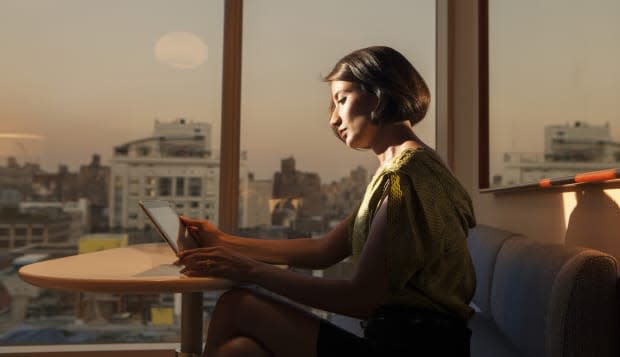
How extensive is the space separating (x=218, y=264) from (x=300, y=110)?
5.44ft

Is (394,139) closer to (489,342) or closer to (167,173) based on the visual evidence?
(489,342)

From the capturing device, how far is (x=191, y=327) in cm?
164

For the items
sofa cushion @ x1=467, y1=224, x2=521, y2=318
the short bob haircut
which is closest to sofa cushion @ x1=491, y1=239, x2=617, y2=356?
sofa cushion @ x1=467, y1=224, x2=521, y2=318

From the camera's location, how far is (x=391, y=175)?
129 cm

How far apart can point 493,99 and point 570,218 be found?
2.91 ft

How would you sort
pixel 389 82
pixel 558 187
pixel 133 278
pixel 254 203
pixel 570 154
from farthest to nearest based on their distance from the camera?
1. pixel 254 203
2. pixel 558 187
3. pixel 570 154
4. pixel 389 82
5. pixel 133 278

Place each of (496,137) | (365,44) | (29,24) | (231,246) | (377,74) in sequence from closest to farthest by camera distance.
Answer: (377,74) < (231,246) < (496,137) < (29,24) < (365,44)

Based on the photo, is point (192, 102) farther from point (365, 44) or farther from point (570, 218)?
point (570, 218)

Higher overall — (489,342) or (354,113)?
(354,113)

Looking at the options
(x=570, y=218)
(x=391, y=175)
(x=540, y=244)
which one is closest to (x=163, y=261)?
(x=391, y=175)

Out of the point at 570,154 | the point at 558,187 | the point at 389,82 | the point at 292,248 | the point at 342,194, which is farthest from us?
the point at 342,194

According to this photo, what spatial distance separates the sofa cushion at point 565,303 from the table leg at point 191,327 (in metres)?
0.85

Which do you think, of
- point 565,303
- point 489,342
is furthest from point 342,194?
point 565,303

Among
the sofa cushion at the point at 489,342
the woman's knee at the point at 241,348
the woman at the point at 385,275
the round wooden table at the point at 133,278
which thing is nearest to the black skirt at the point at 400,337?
the woman at the point at 385,275
